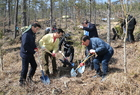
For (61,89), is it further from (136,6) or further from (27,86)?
(136,6)

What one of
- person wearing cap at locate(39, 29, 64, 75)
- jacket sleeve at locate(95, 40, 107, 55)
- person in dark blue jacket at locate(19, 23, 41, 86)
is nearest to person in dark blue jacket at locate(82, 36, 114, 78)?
jacket sleeve at locate(95, 40, 107, 55)

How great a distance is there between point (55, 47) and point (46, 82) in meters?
1.20

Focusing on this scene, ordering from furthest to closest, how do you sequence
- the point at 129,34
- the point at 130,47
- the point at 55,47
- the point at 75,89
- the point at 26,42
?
the point at 129,34, the point at 130,47, the point at 55,47, the point at 26,42, the point at 75,89

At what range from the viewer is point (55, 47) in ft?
14.6

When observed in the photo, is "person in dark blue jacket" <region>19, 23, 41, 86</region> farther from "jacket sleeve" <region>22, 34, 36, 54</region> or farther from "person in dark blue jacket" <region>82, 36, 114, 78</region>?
"person in dark blue jacket" <region>82, 36, 114, 78</region>

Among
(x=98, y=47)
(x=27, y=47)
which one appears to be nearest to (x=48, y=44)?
(x=27, y=47)

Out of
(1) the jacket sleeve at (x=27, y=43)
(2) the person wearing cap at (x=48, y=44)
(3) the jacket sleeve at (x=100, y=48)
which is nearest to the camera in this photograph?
(1) the jacket sleeve at (x=27, y=43)

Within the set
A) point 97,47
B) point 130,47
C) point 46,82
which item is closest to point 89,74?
point 97,47

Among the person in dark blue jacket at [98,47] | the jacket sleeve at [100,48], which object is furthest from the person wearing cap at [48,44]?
the jacket sleeve at [100,48]

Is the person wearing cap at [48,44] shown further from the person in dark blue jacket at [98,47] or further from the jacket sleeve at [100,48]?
the jacket sleeve at [100,48]

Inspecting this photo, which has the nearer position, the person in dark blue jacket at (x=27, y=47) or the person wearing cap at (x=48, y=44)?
the person in dark blue jacket at (x=27, y=47)

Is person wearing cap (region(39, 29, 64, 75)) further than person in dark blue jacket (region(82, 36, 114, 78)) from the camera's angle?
Yes

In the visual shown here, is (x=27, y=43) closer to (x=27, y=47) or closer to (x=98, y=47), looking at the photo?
(x=27, y=47)

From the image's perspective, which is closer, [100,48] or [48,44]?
[100,48]
